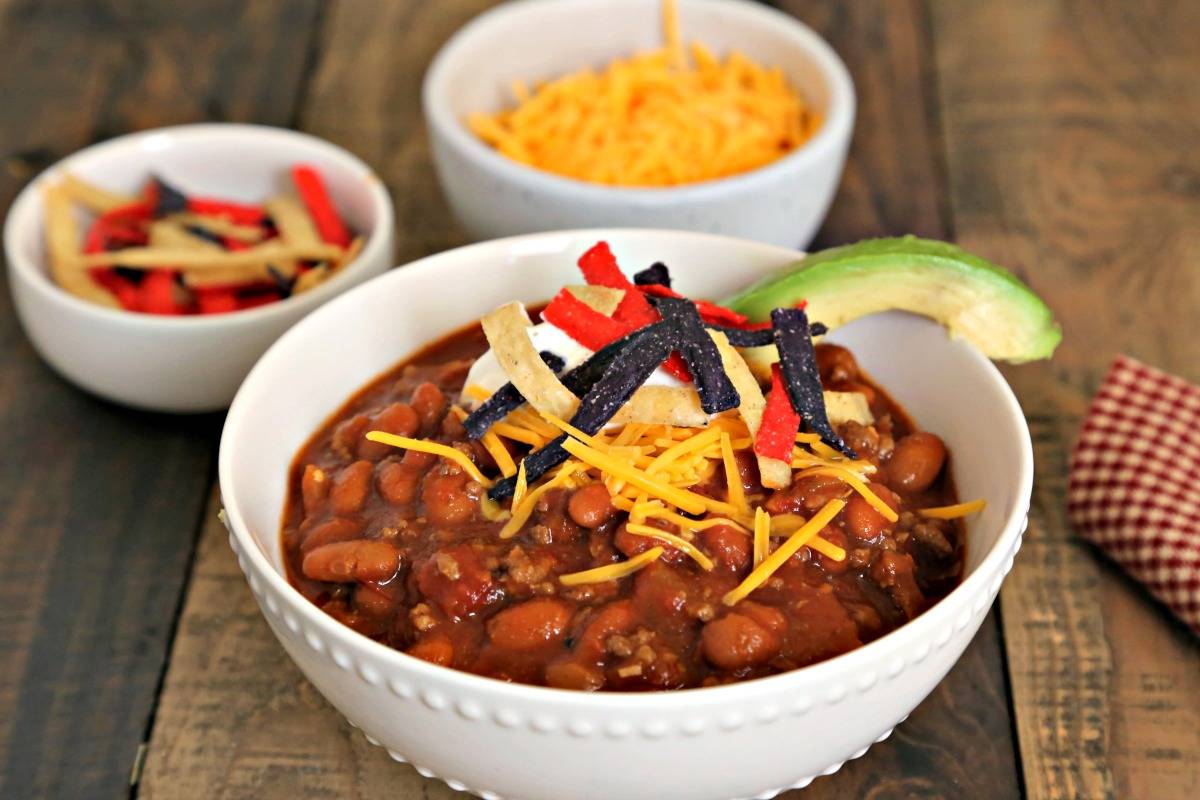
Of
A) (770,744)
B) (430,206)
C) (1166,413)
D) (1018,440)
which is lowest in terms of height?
(430,206)

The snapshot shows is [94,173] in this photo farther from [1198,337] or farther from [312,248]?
[1198,337]

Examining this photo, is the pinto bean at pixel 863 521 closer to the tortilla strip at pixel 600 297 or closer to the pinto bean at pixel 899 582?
the pinto bean at pixel 899 582

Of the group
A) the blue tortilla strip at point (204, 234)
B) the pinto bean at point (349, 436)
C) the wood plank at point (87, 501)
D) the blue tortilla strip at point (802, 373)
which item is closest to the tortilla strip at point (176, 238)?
the blue tortilla strip at point (204, 234)

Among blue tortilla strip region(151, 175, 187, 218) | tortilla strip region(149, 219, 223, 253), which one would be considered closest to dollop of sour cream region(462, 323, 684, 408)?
tortilla strip region(149, 219, 223, 253)

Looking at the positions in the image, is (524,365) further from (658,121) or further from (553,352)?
(658,121)

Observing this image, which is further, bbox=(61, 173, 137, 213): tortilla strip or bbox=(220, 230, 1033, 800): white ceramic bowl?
bbox=(61, 173, 137, 213): tortilla strip

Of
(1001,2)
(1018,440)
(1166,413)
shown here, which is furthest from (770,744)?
(1001,2)

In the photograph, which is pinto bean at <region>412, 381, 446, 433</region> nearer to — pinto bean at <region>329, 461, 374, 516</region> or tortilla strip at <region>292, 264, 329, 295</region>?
pinto bean at <region>329, 461, 374, 516</region>

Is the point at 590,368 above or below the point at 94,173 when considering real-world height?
above
